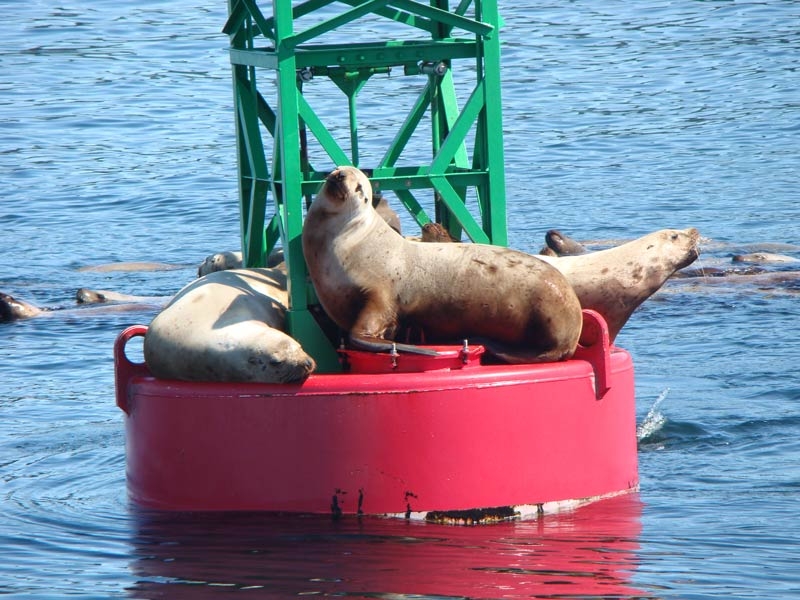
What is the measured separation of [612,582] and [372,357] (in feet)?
5.03

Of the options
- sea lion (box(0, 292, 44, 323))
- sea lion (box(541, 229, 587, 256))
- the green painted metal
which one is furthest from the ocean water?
the green painted metal

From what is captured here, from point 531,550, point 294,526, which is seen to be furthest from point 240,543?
point 531,550

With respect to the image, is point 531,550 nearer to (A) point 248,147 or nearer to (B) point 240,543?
(B) point 240,543

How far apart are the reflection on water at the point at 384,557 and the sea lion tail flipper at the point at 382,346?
788 millimetres

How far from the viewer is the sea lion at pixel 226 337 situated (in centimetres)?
699

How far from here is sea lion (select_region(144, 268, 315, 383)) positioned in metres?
6.99

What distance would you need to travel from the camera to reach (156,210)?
19.4 meters

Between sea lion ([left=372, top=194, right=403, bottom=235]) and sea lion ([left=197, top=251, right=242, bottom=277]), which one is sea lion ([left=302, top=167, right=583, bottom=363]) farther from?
sea lion ([left=197, top=251, right=242, bottom=277])

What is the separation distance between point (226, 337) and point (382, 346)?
0.78 meters

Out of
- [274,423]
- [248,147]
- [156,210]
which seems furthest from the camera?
[156,210]

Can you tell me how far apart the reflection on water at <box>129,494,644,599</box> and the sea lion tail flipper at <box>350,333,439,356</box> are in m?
0.79

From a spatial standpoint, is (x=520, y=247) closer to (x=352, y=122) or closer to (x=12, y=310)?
(x=12, y=310)

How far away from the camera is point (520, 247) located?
51.8ft

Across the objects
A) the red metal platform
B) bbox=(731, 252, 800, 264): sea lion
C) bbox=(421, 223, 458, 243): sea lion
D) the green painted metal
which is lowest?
bbox=(731, 252, 800, 264): sea lion
